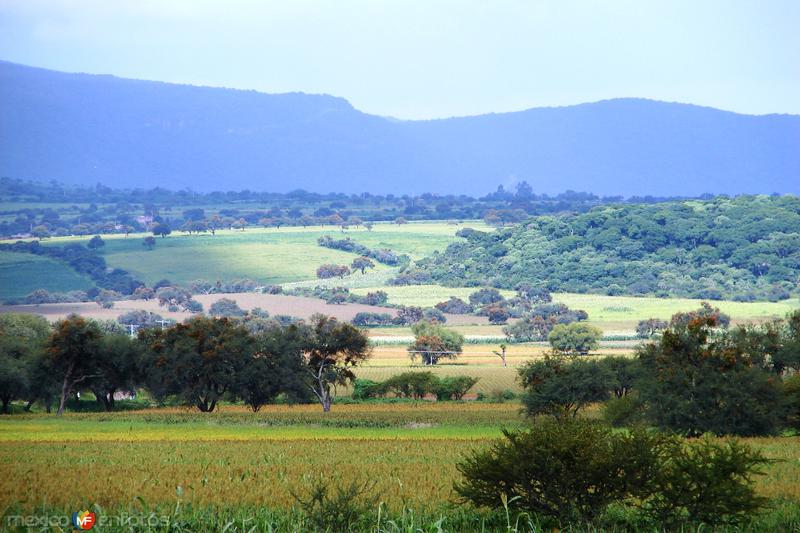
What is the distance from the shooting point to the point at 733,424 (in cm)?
4900

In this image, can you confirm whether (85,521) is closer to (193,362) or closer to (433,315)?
(193,362)

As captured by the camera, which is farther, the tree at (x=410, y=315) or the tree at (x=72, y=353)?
the tree at (x=410, y=315)

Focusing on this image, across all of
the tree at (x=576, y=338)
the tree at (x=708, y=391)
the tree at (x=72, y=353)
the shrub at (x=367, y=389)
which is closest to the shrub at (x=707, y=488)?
the tree at (x=708, y=391)

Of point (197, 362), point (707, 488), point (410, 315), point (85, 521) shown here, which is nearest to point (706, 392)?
point (707, 488)

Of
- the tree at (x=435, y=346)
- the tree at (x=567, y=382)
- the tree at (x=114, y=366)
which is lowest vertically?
the tree at (x=435, y=346)

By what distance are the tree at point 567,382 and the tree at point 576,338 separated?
60704 millimetres

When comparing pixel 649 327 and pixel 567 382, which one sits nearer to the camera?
pixel 567 382

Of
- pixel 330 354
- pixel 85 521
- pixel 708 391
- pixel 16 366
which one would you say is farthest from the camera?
pixel 330 354

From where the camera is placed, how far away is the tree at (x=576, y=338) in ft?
419

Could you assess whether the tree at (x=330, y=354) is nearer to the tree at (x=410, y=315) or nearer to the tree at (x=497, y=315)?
the tree at (x=410, y=315)

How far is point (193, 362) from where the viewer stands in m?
72.1

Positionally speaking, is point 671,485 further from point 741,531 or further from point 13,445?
point 13,445

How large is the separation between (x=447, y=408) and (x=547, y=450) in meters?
51.5

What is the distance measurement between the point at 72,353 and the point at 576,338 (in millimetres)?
71122
